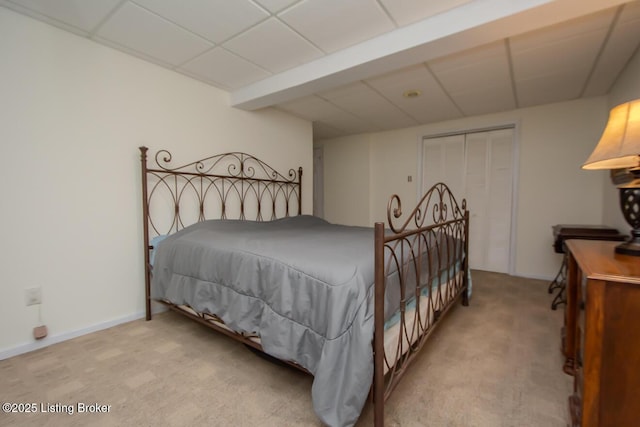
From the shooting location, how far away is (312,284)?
125 cm

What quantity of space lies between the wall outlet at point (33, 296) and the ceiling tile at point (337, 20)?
2.44 metres

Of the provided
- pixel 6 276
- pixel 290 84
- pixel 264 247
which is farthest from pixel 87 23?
pixel 264 247

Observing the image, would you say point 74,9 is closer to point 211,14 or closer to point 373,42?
point 211,14

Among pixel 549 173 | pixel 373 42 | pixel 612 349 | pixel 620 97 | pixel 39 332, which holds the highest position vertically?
pixel 373 42

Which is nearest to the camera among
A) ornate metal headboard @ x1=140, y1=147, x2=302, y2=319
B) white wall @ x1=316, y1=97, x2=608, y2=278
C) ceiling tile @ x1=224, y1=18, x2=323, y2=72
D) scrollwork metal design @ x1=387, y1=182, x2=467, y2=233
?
scrollwork metal design @ x1=387, y1=182, x2=467, y2=233

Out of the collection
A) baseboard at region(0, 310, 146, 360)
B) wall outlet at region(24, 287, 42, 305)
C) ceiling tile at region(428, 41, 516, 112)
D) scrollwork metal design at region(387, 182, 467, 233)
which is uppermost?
ceiling tile at region(428, 41, 516, 112)

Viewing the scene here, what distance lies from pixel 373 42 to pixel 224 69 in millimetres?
1350

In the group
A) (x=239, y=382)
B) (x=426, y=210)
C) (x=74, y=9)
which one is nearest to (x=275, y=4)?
(x=74, y=9)

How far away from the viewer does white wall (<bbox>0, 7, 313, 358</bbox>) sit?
1.74m

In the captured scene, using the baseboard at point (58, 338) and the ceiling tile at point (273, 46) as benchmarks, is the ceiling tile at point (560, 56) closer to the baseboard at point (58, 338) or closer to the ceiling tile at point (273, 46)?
A: the ceiling tile at point (273, 46)

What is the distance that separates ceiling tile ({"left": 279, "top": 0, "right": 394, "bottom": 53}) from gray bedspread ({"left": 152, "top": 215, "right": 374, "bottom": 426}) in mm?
1466

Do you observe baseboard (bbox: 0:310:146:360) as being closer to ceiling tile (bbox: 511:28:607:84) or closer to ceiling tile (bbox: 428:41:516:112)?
ceiling tile (bbox: 428:41:516:112)

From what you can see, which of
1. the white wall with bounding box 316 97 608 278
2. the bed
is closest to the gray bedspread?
the bed

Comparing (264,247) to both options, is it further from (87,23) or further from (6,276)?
(87,23)
